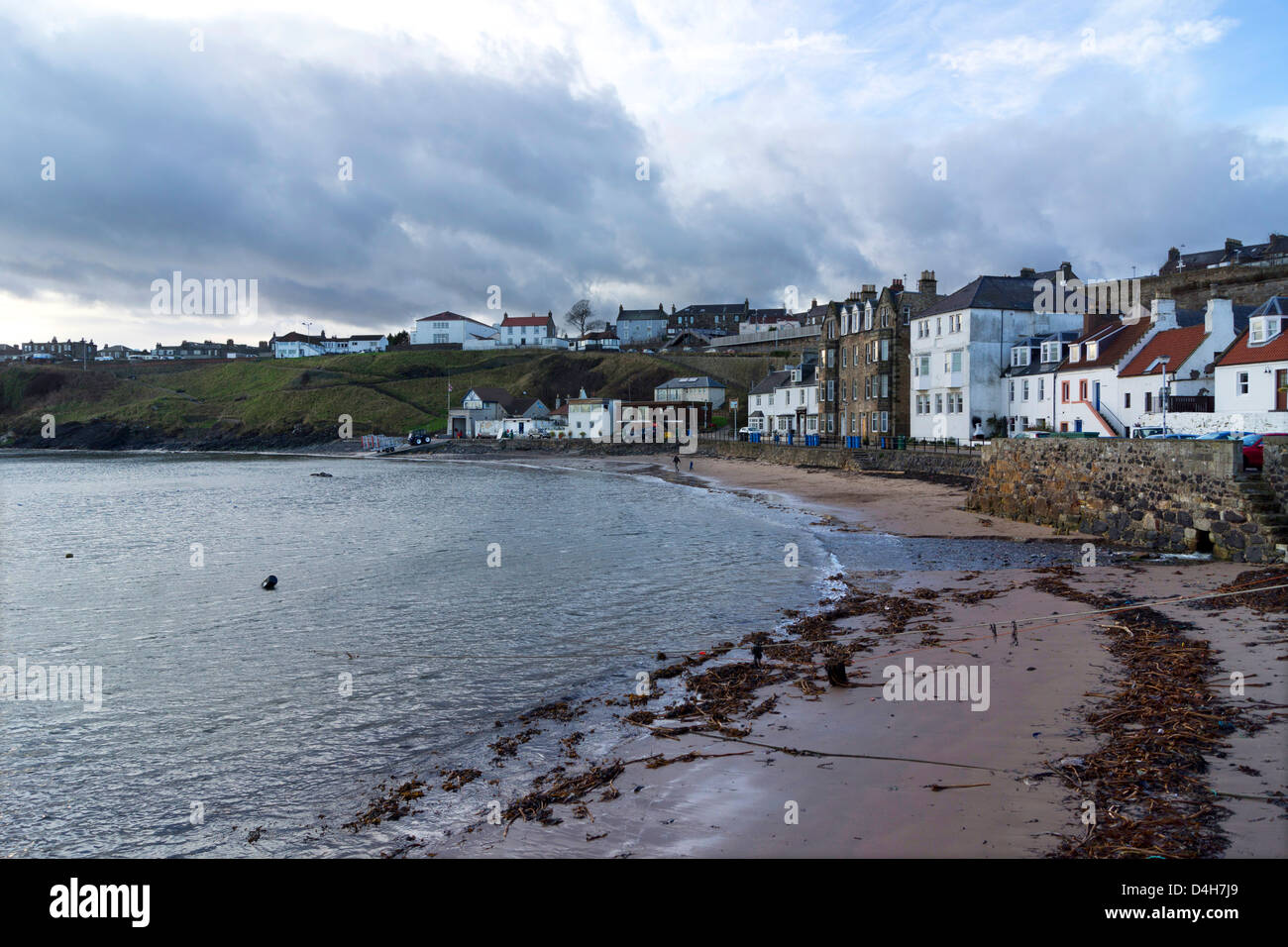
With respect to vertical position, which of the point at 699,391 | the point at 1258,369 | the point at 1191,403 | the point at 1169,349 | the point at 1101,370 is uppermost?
the point at 699,391

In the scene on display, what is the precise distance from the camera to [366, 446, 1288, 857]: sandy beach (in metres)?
6.86

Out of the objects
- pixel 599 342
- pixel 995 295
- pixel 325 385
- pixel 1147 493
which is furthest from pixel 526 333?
pixel 1147 493

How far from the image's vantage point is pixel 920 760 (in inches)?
338

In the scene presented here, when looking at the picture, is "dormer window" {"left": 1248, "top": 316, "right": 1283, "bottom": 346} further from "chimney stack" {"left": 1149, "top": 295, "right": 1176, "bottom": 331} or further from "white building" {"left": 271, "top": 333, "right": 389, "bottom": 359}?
"white building" {"left": 271, "top": 333, "right": 389, "bottom": 359}

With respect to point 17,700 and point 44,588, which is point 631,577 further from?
point 44,588

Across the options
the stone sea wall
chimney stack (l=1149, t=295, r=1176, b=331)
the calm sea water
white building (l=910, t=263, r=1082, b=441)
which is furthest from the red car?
white building (l=910, t=263, r=1082, b=441)

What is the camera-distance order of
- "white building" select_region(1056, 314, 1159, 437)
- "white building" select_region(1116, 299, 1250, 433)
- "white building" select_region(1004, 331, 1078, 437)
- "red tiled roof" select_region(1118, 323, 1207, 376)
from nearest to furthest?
"white building" select_region(1116, 299, 1250, 433) < "red tiled roof" select_region(1118, 323, 1207, 376) < "white building" select_region(1056, 314, 1159, 437) < "white building" select_region(1004, 331, 1078, 437)

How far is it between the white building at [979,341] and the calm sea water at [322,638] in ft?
Answer: 69.6

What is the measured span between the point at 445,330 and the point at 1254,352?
158 metres

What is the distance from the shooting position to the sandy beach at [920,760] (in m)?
6.86

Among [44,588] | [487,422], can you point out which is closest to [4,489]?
[44,588]

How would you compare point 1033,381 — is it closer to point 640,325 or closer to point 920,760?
point 920,760

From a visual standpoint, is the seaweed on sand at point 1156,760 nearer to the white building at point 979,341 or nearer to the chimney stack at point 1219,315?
the chimney stack at point 1219,315

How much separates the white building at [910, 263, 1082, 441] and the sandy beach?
3759cm
